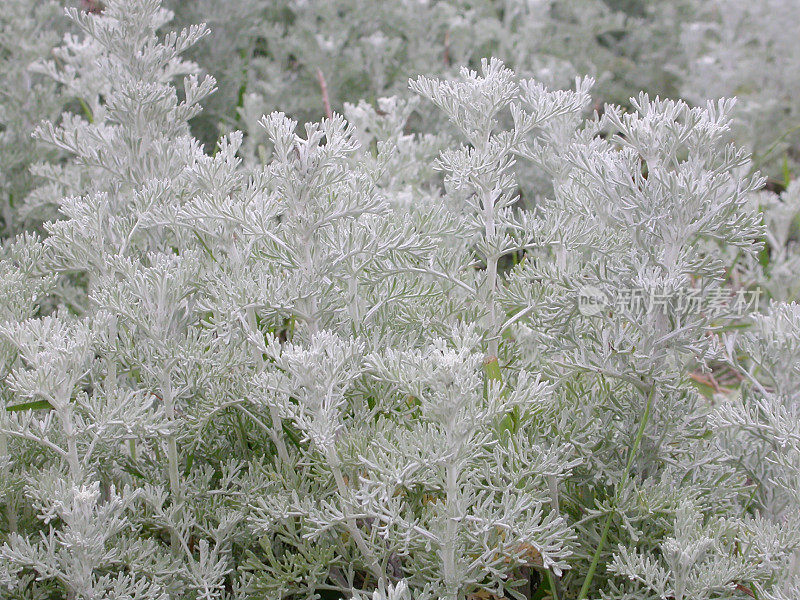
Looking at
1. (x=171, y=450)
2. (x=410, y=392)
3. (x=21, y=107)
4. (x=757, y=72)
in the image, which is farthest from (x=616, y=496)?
(x=757, y=72)

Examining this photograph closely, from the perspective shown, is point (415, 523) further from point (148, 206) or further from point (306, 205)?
point (148, 206)

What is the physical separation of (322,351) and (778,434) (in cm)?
91

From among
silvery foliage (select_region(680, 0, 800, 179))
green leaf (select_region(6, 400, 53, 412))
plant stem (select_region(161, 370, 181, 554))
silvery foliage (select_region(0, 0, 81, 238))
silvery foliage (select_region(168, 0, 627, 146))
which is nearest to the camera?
plant stem (select_region(161, 370, 181, 554))

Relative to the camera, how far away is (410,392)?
1.60 metres

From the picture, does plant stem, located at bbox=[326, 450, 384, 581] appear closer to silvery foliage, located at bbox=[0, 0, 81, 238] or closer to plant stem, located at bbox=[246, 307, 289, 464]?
plant stem, located at bbox=[246, 307, 289, 464]

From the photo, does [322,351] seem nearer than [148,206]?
Yes

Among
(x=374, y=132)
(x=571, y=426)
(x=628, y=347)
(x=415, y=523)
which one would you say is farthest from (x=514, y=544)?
(x=374, y=132)

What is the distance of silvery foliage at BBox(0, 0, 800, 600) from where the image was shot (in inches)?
63.8

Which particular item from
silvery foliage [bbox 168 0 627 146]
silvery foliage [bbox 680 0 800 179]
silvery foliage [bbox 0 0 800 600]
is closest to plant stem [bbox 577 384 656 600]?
silvery foliage [bbox 0 0 800 600]

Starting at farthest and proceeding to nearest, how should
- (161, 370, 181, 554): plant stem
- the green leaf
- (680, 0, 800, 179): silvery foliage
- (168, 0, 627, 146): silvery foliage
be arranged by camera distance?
1. (680, 0, 800, 179): silvery foliage
2. (168, 0, 627, 146): silvery foliage
3. the green leaf
4. (161, 370, 181, 554): plant stem

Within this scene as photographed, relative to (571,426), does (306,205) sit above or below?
above

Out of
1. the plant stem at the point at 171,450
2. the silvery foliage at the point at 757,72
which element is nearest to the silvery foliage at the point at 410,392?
the plant stem at the point at 171,450

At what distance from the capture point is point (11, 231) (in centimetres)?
334

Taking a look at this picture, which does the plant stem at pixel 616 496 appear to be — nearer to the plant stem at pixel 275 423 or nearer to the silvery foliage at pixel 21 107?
the plant stem at pixel 275 423
